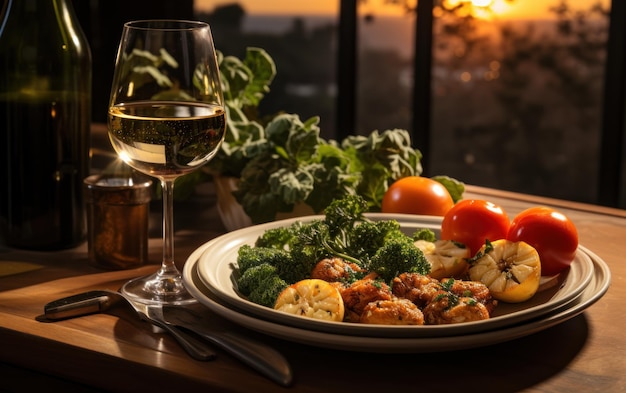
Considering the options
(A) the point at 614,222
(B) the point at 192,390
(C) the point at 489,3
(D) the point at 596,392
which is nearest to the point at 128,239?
(B) the point at 192,390

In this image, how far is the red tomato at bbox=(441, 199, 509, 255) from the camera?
127 centimetres

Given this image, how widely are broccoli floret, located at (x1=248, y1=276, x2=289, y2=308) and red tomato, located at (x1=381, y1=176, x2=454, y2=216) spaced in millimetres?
472

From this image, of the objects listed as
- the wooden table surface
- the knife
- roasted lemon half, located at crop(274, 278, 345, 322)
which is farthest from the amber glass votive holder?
roasted lemon half, located at crop(274, 278, 345, 322)

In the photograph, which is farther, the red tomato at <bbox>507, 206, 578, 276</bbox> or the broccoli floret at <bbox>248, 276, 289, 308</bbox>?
the red tomato at <bbox>507, 206, 578, 276</bbox>

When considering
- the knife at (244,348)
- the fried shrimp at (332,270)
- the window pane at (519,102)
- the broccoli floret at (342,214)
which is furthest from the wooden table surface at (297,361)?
the window pane at (519,102)

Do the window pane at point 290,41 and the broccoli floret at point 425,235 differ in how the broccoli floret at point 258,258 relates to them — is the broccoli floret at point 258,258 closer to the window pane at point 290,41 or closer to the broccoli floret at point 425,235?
the broccoli floret at point 425,235

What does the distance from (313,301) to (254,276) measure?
149 millimetres

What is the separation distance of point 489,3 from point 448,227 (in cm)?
197

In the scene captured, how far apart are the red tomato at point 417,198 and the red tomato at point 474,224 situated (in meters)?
0.20

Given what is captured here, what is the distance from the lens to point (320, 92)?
4.44m

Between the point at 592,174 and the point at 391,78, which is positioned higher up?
the point at 391,78

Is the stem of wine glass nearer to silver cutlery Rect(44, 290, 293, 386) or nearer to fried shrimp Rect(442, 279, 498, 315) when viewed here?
silver cutlery Rect(44, 290, 293, 386)

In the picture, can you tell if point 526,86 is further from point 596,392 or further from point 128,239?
point 596,392

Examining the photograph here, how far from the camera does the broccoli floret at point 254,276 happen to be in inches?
43.2
